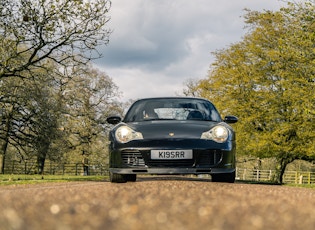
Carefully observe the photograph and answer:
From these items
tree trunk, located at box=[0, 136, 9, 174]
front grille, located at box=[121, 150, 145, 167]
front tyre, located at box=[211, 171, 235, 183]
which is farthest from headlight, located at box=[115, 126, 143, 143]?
tree trunk, located at box=[0, 136, 9, 174]

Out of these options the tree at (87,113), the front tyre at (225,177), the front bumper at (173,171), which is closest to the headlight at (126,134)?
the front bumper at (173,171)

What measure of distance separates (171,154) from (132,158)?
26.2 inches

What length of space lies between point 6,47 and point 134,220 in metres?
14.2

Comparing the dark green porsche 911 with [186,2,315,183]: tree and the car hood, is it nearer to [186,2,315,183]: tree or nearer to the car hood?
Answer: the car hood

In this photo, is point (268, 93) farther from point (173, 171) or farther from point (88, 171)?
point (88, 171)

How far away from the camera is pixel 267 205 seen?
11.7 feet

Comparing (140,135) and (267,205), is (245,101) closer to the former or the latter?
(140,135)

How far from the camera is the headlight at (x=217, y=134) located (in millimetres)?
7827

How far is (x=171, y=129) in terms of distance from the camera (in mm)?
7840

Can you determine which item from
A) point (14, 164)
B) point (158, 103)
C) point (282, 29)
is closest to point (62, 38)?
point (158, 103)

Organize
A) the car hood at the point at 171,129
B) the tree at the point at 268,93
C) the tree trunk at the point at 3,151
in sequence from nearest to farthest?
1. the car hood at the point at 171,129
2. the tree at the point at 268,93
3. the tree trunk at the point at 3,151

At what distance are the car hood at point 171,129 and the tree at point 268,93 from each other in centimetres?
1434

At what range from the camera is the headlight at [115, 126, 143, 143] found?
25.7 feet

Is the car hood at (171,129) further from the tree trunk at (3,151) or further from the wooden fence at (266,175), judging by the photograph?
the wooden fence at (266,175)
